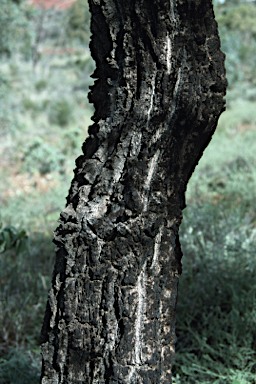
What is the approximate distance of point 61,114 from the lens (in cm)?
954

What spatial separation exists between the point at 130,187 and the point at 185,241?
1659 millimetres

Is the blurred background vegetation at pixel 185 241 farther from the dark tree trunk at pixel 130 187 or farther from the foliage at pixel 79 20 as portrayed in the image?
the foliage at pixel 79 20

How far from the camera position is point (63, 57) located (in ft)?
66.7

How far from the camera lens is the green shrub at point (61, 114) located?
9.52m

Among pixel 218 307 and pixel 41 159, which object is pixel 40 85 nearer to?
pixel 41 159

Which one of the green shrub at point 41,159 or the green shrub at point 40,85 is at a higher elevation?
the green shrub at point 40,85

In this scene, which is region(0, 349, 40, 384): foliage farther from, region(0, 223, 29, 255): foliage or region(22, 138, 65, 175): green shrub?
region(22, 138, 65, 175): green shrub

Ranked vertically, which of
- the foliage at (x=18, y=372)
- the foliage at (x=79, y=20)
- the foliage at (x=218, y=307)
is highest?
the foliage at (x=79, y=20)

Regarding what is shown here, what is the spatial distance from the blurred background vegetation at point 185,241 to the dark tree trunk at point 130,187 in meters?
0.71

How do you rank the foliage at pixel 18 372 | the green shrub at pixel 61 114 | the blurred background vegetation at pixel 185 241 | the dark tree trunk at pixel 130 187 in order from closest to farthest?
the dark tree trunk at pixel 130 187, the foliage at pixel 18 372, the blurred background vegetation at pixel 185 241, the green shrub at pixel 61 114

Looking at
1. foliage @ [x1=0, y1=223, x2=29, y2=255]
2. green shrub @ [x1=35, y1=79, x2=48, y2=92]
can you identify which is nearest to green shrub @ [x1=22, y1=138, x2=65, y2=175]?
foliage @ [x1=0, y1=223, x2=29, y2=255]

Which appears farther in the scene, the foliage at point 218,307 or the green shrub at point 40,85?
the green shrub at point 40,85

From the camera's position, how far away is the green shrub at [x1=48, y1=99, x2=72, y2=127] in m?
9.52

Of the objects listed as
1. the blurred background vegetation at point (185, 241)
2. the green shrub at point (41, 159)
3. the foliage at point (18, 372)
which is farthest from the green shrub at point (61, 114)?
the foliage at point (18, 372)
